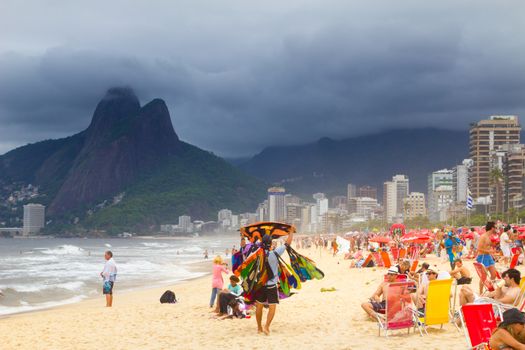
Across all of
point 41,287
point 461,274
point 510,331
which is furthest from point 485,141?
point 510,331

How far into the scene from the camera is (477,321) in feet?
20.0

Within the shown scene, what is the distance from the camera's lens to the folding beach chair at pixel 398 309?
811 cm

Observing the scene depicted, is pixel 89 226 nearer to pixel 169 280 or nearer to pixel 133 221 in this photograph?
pixel 133 221

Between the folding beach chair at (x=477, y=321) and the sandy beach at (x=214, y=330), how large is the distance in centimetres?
147

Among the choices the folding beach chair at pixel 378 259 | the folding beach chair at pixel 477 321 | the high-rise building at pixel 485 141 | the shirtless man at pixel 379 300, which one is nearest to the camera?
the folding beach chair at pixel 477 321

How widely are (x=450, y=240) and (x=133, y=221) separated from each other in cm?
18596

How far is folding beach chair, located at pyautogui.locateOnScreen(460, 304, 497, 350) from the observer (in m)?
6.09

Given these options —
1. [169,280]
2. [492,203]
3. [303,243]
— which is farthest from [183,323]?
[492,203]

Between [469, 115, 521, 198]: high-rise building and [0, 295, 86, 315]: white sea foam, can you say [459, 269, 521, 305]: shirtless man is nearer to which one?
[0, 295, 86, 315]: white sea foam

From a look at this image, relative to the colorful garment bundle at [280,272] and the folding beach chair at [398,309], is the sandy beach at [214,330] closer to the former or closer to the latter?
the folding beach chair at [398,309]

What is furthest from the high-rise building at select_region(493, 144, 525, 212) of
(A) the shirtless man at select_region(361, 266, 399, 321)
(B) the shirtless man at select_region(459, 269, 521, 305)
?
(B) the shirtless man at select_region(459, 269, 521, 305)

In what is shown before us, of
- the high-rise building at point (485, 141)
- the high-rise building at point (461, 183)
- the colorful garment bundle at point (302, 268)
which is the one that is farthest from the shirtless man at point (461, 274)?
the high-rise building at point (461, 183)

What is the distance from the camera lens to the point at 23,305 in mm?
18438

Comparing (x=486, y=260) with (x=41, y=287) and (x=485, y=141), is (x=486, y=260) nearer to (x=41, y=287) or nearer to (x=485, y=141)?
(x=41, y=287)
